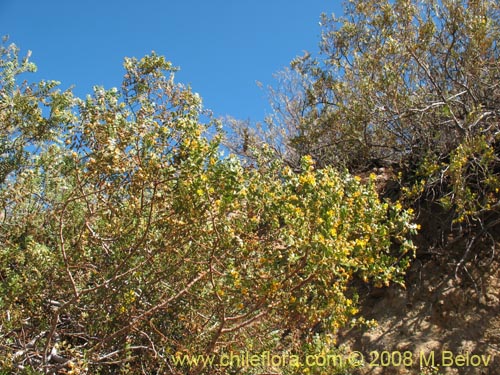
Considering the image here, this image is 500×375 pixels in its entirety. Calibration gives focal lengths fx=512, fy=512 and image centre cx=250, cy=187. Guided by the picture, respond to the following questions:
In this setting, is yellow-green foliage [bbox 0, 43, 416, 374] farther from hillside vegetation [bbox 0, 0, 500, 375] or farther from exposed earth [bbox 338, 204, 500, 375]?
exposed earth [bbox 338, 204, 500, 375]

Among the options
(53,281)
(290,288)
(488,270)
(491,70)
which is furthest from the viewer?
(491,70)

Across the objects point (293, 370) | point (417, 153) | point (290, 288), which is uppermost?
point (417, 153)

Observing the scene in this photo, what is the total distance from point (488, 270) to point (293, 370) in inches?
118

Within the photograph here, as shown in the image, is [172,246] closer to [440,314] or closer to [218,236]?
[218,236]

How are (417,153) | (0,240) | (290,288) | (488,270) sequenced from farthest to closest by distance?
(417,153) < (488,270) < (0,240) < (290,288)

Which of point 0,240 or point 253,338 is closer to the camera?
point 253,338

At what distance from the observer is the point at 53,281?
4.29m

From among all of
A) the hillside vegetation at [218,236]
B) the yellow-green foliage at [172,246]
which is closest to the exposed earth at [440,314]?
the hillside vegetation at [218,236]

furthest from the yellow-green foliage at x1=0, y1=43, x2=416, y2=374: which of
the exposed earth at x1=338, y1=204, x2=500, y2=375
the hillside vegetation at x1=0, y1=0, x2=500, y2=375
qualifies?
the exposed earth at x1=338, y1=204, x2=500, y2=375

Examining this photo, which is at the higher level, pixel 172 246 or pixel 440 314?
pixel 172 246

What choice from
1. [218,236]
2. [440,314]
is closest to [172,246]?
[218,236]

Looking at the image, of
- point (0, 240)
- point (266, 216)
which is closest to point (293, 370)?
point (266, 216)

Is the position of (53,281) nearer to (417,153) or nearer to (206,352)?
(206,352)

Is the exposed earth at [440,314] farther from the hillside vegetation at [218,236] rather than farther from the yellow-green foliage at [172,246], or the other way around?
the yellow-green foliage at [172,246]
